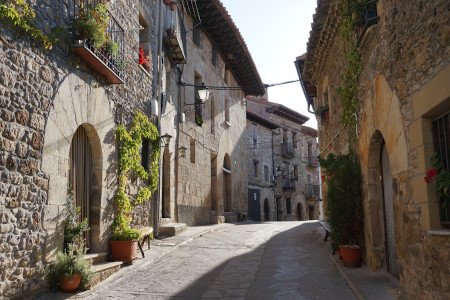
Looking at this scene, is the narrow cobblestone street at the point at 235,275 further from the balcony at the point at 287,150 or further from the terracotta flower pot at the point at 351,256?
the balcony at the point at 287,150

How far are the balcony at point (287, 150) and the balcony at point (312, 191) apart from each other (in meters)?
3.55

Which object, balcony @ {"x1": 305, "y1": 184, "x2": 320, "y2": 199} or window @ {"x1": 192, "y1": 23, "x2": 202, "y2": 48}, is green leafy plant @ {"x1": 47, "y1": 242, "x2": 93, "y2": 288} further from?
balcony @ {"x1": 305, "y1": 184, "x2": 320, "y2": 199}

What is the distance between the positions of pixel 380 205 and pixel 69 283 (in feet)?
14.4

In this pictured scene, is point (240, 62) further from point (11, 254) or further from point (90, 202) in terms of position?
point (11, 254)

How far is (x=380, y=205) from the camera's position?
6.65 meters

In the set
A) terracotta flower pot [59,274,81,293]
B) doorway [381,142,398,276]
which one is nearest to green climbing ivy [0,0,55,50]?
terracotta flower pot [59,274,81,293]

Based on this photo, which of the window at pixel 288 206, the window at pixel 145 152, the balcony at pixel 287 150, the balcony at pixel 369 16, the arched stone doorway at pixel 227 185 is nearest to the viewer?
the balcony at pixel 369 16

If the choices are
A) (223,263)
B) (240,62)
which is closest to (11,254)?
(223,263)

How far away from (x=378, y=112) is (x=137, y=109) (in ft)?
17.5

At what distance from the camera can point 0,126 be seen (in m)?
4.92

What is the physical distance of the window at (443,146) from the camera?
3885mm

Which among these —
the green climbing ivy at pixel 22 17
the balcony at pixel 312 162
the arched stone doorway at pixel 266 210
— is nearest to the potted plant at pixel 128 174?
the green climbing ivy at pixel 22 17

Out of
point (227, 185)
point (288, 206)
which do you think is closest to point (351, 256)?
point (227, 185)

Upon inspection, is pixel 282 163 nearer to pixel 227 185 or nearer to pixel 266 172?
pixel 266 172
